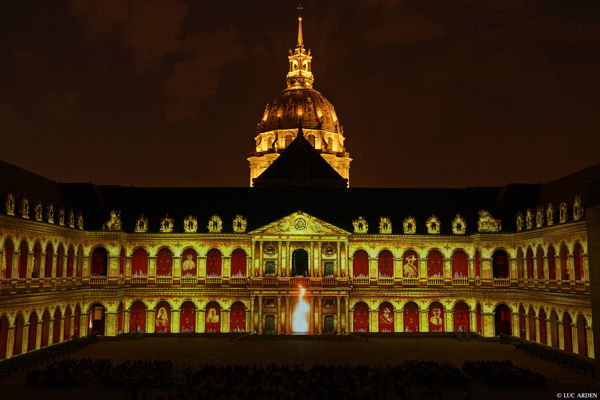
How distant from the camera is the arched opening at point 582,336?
1864 inches

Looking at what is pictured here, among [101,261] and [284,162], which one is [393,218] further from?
[101,261]

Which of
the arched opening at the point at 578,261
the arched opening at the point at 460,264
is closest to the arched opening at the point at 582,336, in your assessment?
the arched opening at the point at 578,261

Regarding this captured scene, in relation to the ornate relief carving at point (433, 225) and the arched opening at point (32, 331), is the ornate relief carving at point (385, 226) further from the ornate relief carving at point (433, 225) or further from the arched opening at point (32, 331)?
the arched opening at point (32, 331)

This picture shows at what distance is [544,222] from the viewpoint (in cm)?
5688

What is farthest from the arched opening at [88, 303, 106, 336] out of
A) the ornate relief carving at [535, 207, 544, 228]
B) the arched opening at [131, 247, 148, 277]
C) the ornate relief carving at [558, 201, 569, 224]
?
the ornate relief carving at [558, 201, 569, 224]

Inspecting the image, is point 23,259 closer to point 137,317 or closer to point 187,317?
point 137,317

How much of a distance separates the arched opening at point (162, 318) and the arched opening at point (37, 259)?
1551 cm

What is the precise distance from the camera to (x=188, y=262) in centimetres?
6562

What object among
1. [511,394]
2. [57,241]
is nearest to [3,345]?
[57,241]

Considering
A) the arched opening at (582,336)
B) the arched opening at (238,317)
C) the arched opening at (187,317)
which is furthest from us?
the arched opening at (238,317)

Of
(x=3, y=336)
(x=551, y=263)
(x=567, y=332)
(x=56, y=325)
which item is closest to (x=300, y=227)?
(x=551, y=263)

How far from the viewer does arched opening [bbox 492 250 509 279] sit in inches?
2512

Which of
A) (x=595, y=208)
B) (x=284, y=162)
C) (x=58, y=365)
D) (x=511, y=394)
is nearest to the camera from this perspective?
(x=511, y=394)

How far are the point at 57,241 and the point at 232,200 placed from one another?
19.9m
